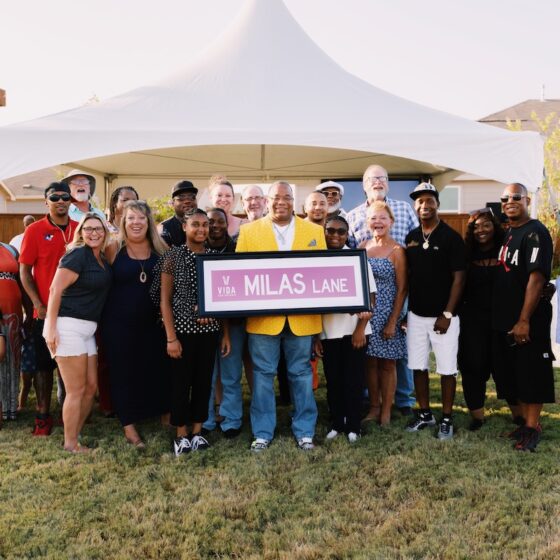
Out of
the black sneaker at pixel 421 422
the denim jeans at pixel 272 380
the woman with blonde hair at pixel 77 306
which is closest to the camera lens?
the woman with blonde hair at pixel 77 306

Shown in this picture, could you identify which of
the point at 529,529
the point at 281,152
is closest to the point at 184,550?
the point at 529,529

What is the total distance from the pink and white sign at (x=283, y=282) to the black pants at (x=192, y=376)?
0.28m

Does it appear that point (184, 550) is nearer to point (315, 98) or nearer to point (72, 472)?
point (72, 472)

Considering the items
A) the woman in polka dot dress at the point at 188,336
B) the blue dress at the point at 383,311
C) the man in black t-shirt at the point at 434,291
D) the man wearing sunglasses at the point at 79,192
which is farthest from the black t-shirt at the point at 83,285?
the man in black t-shirt at the point at 434,291

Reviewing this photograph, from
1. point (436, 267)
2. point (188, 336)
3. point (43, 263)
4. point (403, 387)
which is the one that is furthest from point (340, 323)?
point (43, 263)

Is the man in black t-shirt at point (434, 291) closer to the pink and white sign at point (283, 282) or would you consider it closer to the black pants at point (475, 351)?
the black pants at point (475, 351)

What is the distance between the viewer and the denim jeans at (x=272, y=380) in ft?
13.3

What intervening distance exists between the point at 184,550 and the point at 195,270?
5.81ft

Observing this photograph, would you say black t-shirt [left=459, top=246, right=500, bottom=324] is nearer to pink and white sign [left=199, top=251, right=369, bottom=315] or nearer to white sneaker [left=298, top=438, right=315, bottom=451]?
pink and white sign [left=199, top=251, right=369, bottom=315]

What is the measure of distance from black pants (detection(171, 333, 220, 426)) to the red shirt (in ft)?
4.04

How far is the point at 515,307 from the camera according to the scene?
4.01m

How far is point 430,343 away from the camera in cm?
433

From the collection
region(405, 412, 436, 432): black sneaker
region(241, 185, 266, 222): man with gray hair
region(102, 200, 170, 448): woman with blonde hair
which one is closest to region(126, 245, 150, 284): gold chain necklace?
region(102, 200, 170, 448): woman with blonde hair

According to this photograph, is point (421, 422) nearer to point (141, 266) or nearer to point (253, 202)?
point (253, 202)
